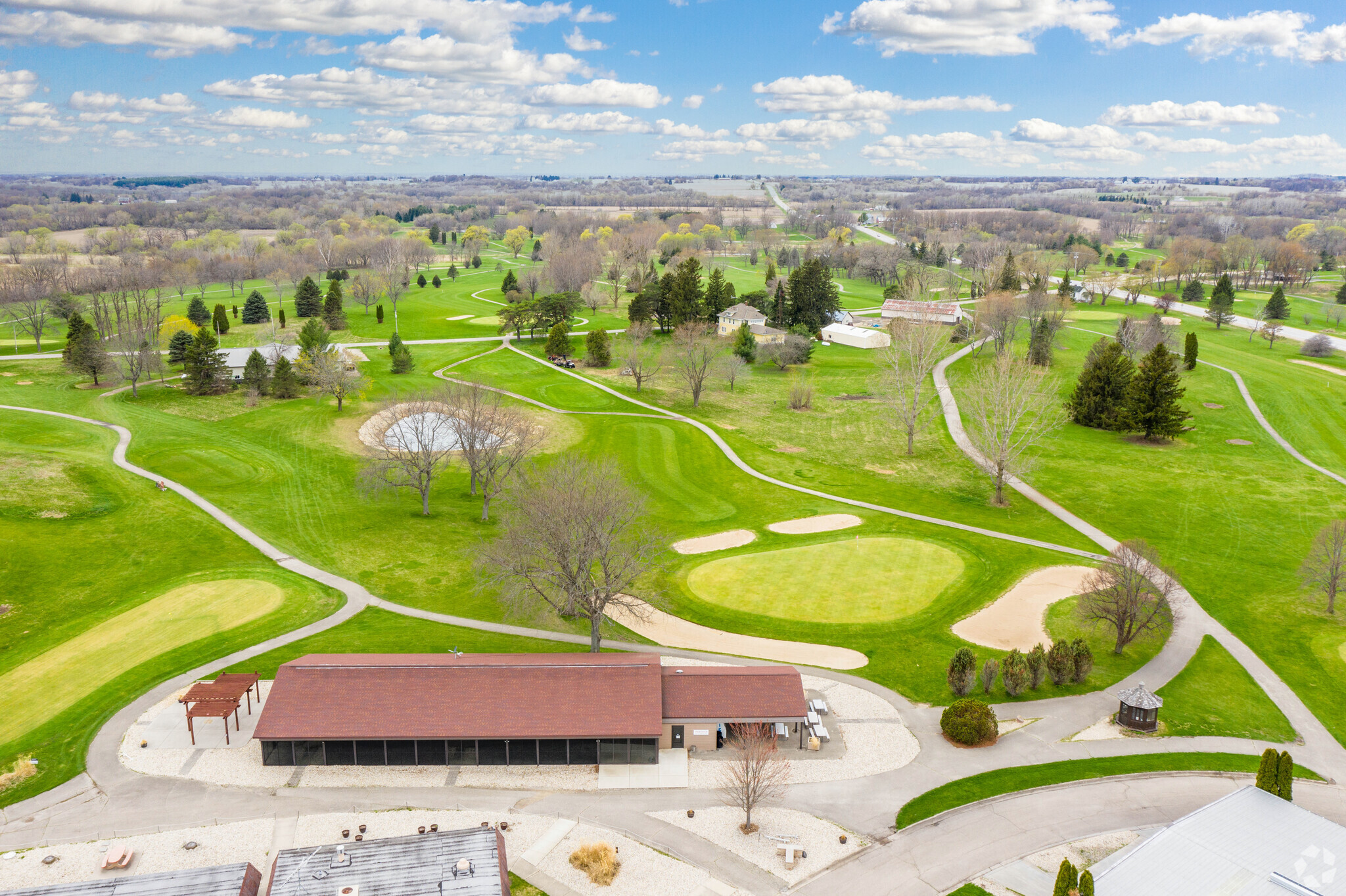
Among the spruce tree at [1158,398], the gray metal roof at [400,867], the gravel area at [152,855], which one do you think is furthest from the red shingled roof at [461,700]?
the spruce tree at [1158,398]

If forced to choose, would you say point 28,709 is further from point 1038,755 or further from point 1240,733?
point 1240,733

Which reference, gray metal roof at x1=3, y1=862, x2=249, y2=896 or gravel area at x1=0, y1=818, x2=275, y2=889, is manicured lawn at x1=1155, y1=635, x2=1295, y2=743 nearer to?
gray metal roof at x1=3, y1=862, x2=249, y2=896

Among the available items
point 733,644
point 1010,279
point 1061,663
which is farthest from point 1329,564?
point 1010,279

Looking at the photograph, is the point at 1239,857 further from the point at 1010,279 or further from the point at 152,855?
the point at 1010,279

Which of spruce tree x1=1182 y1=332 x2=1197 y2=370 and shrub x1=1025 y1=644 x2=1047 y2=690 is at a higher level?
spruce tree x1=1182 y1=332 x2=1197 y2=370

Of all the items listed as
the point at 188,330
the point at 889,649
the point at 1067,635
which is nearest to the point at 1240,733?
the point at 1067,635

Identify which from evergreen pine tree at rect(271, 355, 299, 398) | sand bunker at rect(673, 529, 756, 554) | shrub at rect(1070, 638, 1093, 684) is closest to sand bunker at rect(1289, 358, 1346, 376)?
shrub at rect(1070, 638, 1093, 684)

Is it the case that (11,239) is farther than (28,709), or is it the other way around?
(11,239)

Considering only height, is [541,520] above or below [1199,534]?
above
